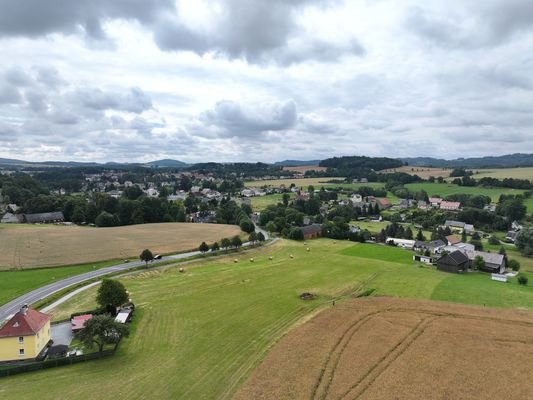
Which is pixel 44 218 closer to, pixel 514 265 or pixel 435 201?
pixel 514 265

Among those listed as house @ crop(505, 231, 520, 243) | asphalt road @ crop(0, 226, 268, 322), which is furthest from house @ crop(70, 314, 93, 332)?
house @ crop(505, 231, 520, 243)

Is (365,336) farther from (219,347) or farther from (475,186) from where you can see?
(475,186)

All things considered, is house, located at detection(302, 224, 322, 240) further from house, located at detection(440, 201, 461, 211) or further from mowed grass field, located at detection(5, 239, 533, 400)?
house, located at detection(440, 201, 461, 211)

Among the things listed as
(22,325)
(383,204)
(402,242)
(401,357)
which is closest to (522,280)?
(402,242)

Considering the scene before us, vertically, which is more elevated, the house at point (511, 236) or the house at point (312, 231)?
the house at point (312, 231)

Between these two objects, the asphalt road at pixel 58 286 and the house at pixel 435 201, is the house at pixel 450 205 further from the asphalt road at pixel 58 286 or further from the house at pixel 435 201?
the asphalt road at pixel 58 286

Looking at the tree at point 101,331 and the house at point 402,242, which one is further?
the house at point 402,242

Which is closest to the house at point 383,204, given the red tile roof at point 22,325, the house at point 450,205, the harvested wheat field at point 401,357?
the house at point 450,205
